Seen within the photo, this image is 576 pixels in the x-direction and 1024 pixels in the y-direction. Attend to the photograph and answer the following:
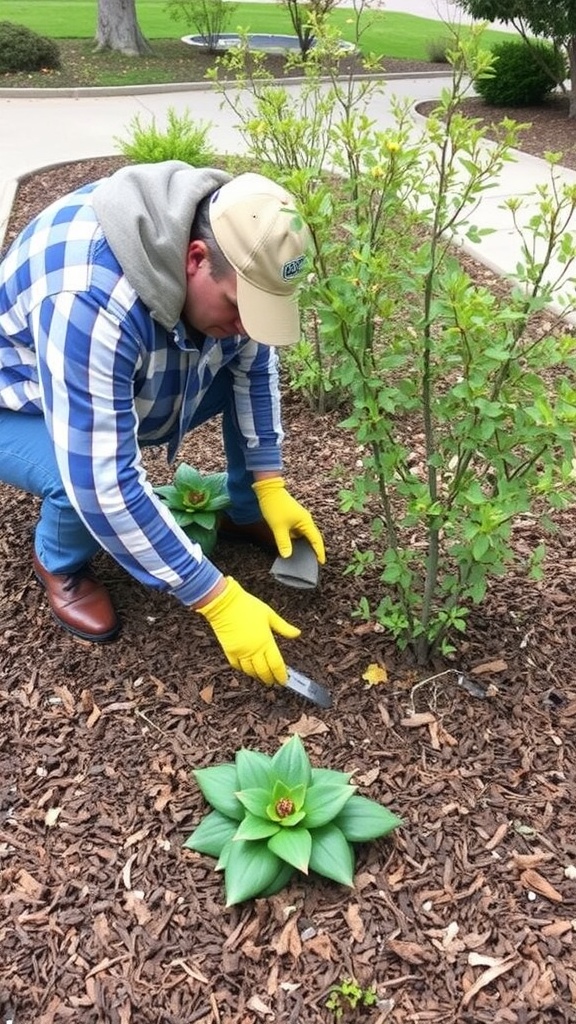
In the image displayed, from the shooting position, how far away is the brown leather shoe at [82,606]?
8.28ft

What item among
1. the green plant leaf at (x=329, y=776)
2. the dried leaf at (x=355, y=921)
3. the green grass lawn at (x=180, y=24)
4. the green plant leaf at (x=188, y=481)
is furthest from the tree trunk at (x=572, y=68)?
the dried leaf at (x=355, y=921)

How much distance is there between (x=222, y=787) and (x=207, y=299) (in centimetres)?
113

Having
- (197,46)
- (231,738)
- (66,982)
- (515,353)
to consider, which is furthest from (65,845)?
(197,46)

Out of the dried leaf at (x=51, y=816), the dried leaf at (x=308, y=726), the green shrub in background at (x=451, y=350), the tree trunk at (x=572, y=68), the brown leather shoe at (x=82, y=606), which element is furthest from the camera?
the tree trunk at (x=572, y=68)

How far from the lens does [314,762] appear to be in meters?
2.18

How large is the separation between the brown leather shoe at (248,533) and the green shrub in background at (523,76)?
9642mm

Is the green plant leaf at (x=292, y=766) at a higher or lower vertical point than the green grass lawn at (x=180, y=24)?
lower

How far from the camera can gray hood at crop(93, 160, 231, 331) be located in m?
1.90

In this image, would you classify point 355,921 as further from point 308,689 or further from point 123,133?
point 123,133

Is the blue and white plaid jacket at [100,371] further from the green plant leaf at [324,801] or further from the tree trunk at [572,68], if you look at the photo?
the tree trunk at [572,68]

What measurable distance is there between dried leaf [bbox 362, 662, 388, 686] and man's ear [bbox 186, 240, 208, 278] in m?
1.15

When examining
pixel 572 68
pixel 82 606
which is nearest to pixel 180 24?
pixel 572 68

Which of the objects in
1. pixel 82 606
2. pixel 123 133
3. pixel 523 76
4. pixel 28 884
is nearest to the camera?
pixel 28 884

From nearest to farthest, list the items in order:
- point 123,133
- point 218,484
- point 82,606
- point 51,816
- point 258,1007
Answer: point 258,1007 → point 51,816 → point 82,606 → point 218,484 → point 123,133
